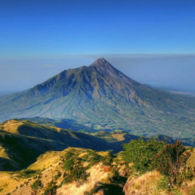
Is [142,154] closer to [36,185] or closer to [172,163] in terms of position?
[172,163]

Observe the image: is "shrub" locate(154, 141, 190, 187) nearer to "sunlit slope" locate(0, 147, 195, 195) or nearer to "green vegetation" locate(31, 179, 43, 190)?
"sunlit slope" locate(0, 147, 195, 195)

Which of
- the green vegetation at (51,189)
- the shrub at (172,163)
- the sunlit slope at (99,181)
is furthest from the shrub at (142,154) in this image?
the green vegetation at (51,189)

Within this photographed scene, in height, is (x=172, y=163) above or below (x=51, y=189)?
above

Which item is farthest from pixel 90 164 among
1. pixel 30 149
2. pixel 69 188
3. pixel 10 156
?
pixel 30 149

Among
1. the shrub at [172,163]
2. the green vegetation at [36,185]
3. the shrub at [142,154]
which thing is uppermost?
the shrub at [172,163]

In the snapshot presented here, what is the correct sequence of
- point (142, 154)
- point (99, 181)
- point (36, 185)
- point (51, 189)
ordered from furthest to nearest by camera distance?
point (36, 185)
point (51, 189)
point (142, 154)
point (99, 181)

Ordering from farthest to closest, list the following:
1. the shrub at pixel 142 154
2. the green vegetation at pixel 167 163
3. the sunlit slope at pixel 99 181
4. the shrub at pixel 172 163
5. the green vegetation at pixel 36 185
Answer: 1. the green vegetation at pixel 36 185
2. the shrub at pixel 142 154
3. the sunlit slope at pixel 99 181
4. the shrub at pixel 172 163
5. the green vegetation at pixel 167 163

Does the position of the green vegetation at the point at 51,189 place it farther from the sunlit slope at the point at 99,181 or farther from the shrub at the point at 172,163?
the shrub at the point at 172,163

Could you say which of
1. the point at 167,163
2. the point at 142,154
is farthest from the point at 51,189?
the point at 167,163

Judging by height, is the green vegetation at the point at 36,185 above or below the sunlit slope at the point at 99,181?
below
